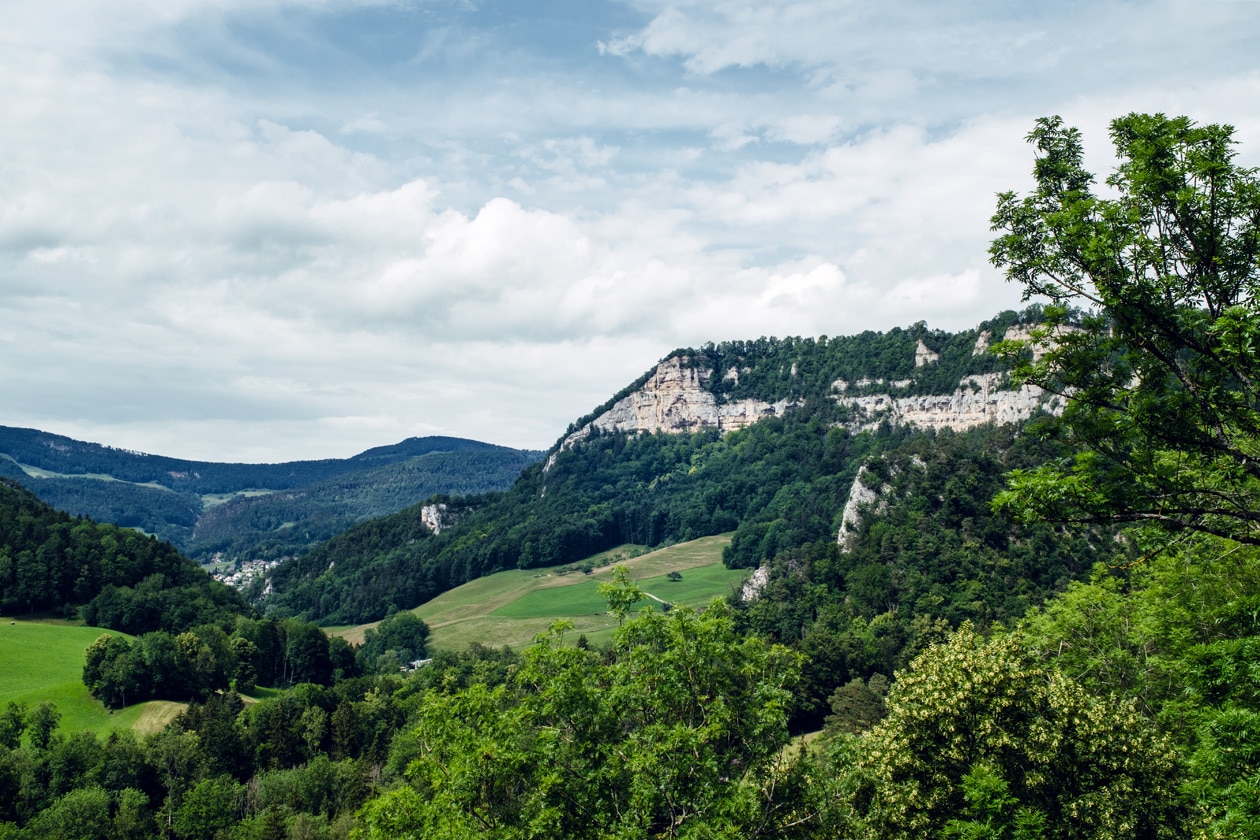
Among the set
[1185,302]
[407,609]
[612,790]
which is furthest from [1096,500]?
[407,609]

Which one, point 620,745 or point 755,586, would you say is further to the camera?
point 755,586

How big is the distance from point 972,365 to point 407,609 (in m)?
→ 143

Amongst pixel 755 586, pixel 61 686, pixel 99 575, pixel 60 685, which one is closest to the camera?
pixel 61 686

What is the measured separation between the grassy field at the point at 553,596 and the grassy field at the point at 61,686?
46621 mm

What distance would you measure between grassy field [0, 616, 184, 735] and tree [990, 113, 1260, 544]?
78.6m

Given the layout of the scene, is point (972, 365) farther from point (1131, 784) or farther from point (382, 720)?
point (1131, 784)

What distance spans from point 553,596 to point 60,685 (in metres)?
84.1

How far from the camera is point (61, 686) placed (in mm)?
71250

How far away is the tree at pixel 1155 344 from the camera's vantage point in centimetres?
1141

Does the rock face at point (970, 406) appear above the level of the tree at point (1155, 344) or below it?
above

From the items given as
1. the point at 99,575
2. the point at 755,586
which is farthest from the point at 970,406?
the point at 99,575

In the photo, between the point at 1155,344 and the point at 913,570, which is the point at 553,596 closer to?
the point at 913,570

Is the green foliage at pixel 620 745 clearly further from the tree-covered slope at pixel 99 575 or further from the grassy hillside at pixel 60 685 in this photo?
the tree-covered slope at pixel 99 575

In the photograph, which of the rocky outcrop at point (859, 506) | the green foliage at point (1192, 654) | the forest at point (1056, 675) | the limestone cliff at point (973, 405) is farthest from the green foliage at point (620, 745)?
the limestone cliff at point (973, 405)
